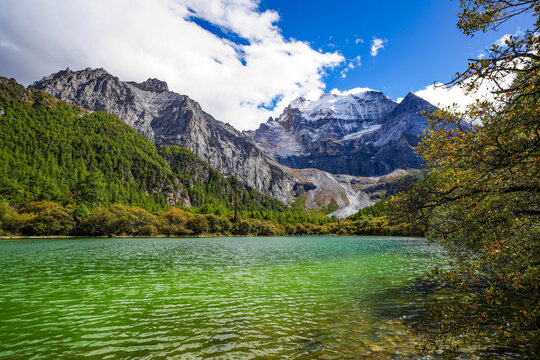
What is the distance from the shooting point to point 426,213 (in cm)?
1020

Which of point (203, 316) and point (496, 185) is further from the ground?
point (496, 185)

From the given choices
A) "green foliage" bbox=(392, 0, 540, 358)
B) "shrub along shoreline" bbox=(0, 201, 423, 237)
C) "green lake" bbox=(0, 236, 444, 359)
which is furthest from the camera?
"shrub along shoreline" bbox=(0, 201, 423, 237)

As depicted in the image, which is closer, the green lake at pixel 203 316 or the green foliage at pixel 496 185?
the green foliage at pixel 496 185

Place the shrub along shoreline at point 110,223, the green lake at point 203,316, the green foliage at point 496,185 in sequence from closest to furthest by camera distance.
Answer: the green foliage at point 496,185 → the green lake at point 203,316 → the shrub along shoreline at point 110,223

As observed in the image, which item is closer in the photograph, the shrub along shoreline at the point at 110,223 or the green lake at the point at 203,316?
the green lake at the point at 203,316

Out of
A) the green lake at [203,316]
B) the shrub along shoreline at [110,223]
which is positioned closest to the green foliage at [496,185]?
the green lake at [203,316]

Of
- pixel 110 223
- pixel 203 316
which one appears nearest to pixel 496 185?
pixel 203 316

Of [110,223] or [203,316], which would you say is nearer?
[203,316]

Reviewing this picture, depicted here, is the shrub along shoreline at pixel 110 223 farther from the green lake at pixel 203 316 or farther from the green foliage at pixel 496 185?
the green foliage at pixel 496 185

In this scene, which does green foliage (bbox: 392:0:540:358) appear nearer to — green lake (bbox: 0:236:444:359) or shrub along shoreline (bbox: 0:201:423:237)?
green lake (bbox: 0:236:444:359)

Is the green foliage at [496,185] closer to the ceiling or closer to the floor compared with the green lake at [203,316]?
closer to the ceiling

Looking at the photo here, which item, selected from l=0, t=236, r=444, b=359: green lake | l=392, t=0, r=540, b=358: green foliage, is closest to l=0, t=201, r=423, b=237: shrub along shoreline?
l=0, t=236, r=444, b=359: green lake

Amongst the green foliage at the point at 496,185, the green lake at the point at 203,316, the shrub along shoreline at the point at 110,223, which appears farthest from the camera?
the shrub along shoreline at the point at 110,223

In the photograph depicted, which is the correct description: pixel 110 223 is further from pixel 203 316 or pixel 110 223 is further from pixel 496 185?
pixel 496 185
